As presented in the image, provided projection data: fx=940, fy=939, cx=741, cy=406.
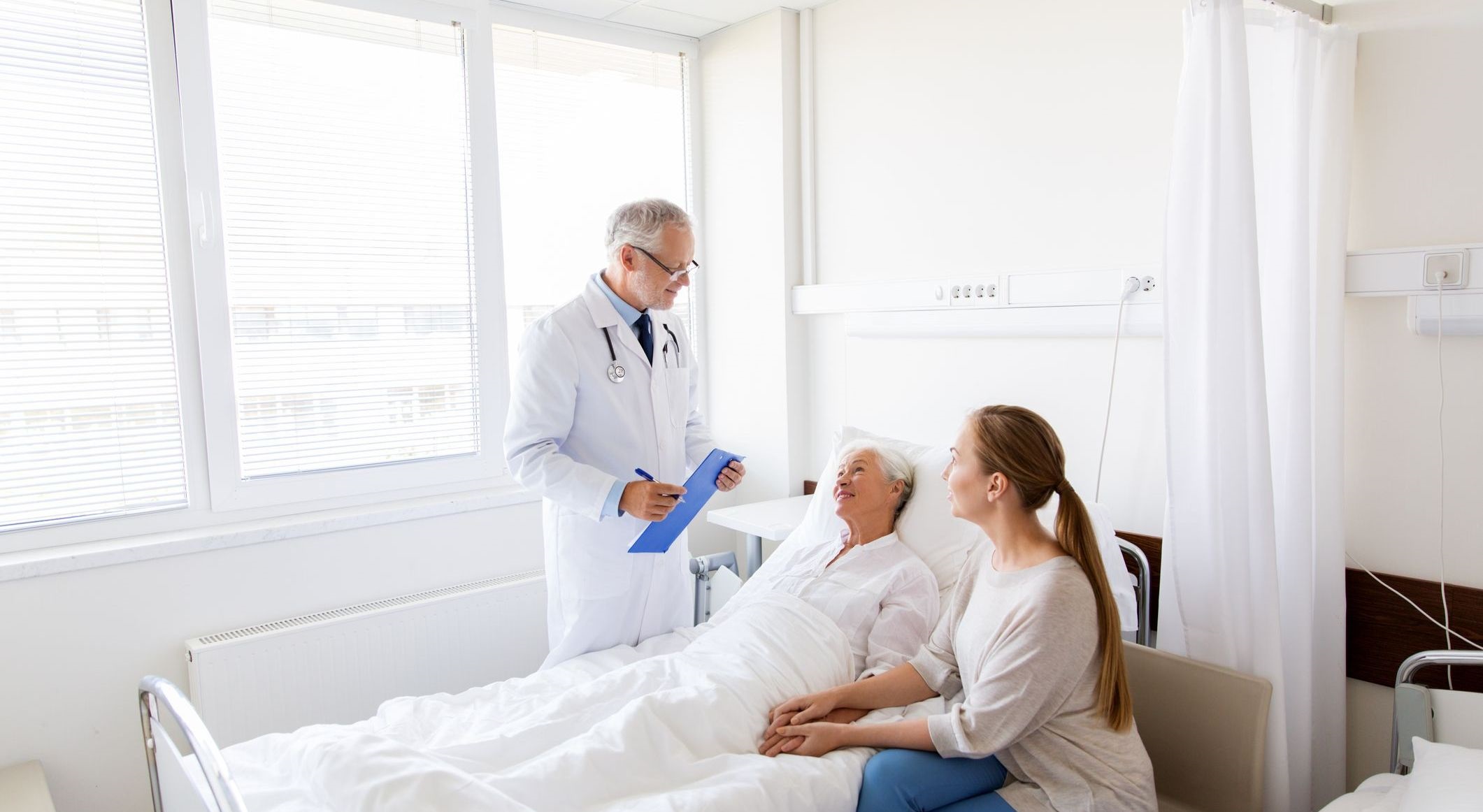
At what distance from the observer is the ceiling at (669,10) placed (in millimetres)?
3391

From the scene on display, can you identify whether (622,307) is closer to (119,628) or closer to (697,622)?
(697,622)

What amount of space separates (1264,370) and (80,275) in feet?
9.80

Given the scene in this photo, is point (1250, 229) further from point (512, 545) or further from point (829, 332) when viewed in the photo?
point (512, 545)

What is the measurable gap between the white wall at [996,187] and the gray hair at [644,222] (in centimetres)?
105

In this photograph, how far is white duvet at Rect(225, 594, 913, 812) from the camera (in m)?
1.55

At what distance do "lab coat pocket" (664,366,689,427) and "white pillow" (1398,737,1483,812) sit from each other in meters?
1.75

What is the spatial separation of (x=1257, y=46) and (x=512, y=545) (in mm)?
2661

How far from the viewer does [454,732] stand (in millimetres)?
1919

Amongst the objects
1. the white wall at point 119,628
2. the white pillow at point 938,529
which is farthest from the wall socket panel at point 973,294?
the white wall at point 119,628

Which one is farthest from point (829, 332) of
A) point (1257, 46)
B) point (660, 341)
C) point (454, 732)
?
point (454, 732)

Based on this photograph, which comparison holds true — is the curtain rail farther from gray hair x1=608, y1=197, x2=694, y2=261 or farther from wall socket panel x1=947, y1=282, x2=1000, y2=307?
gray hair x1=608, y1=197, x2=694, y2=261

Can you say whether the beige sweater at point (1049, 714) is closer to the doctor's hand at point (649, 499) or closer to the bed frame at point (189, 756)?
the bed frame at point (189, 756)

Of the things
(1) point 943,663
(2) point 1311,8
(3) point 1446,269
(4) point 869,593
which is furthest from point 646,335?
(3) point 1446,269

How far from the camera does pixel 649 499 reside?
2.22m
